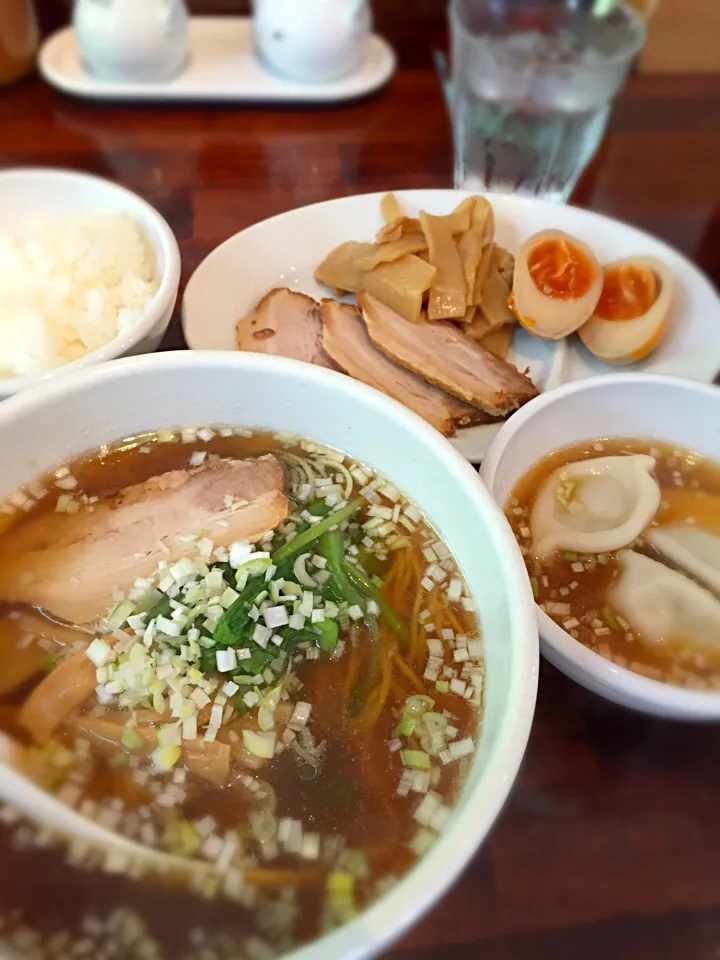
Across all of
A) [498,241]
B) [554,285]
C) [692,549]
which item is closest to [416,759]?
[692,549]

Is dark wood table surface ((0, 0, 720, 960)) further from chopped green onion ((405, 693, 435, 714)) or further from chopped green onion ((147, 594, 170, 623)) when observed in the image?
chopped green onion ((147, 594, 170, 623))

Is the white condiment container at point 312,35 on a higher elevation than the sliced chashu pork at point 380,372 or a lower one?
higher

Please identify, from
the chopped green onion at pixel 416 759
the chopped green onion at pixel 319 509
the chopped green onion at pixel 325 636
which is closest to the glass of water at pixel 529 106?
the chopped green onion at pixel 319 509

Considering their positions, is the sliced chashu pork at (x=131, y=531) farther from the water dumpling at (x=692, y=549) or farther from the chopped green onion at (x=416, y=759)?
the water dumpling at (x=692, y=549)

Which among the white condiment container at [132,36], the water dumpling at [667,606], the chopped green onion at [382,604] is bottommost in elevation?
the water dumpling at [667,606]

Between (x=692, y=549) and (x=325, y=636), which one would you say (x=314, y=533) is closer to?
(x=325, y=636)

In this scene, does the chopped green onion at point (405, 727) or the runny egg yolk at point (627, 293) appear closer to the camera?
the chopped green onion at point (405, 727)
